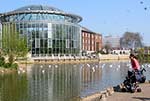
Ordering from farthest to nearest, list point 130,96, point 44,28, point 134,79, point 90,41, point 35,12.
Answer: point 90,41 → point 44,28 → point 35,12 → point 134,79 → point 130,96

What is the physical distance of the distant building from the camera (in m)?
164

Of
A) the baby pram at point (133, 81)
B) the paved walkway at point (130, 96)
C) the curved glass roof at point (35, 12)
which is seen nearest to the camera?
the paved walkway at point (130, 96)

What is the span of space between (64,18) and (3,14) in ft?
59.8

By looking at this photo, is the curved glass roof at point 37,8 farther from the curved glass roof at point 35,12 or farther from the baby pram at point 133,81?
the baby pram at point 133,81

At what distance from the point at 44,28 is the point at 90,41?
5796 cm

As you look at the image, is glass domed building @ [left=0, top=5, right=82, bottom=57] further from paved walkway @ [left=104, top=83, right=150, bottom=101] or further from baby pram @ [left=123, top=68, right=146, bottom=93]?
paved walkway @ [left=104, top=83, right=150, bottom=101]

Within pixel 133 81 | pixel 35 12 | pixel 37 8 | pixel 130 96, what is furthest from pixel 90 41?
pixel 130 96

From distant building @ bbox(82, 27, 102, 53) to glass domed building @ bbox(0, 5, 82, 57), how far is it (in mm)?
42084

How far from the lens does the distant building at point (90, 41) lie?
16375cm

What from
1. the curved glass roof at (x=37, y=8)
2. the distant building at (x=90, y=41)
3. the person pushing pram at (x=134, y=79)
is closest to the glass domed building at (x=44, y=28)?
the curved glass roof at (x=37, y=8)

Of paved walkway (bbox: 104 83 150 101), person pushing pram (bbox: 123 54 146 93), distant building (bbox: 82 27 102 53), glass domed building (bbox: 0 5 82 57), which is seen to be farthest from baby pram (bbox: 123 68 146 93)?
distant building (bbox: 82 27 102 53)

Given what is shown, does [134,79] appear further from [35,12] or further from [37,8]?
[37,8]

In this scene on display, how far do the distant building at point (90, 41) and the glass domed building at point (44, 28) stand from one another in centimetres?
4208

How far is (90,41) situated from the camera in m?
171
